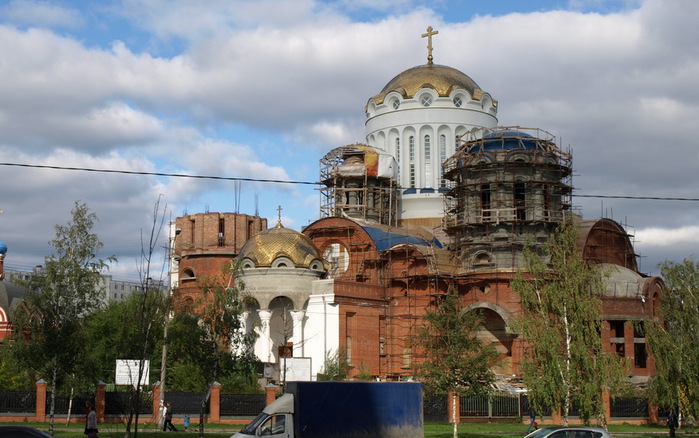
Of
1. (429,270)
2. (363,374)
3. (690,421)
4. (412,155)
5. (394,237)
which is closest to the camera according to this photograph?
(690,421)

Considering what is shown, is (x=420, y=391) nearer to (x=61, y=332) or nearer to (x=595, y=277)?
(x=595, y=277)

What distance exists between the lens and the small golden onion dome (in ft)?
160

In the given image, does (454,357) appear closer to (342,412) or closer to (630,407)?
(342,412)

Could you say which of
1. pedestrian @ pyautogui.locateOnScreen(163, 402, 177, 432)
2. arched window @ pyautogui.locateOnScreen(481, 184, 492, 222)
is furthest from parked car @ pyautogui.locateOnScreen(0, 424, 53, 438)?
arched window @ pyautogui.locateOnScreen(481, 184, 492, 222)

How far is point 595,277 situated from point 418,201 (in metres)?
30.7

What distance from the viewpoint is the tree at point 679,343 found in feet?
98.9

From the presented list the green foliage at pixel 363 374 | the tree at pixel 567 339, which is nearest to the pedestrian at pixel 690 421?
the tree at pixel 567 339

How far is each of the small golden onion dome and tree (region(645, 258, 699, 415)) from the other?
21264 millimetres

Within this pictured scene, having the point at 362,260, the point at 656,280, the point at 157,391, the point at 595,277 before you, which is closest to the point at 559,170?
the point at 656,280

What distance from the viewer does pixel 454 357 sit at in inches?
1282

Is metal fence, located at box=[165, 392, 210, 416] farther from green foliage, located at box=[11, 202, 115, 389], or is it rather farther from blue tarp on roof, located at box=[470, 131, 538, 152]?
blue tarp on roof, located at box=[470, 131, 538, 152]

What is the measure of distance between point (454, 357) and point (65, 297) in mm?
12849

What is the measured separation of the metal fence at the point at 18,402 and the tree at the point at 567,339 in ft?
61.8

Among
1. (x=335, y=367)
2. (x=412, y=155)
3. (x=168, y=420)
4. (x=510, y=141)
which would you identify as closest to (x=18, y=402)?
(x=168, y=420)
